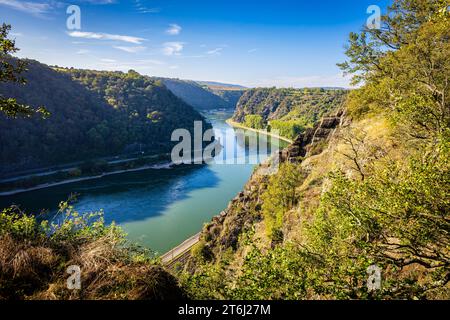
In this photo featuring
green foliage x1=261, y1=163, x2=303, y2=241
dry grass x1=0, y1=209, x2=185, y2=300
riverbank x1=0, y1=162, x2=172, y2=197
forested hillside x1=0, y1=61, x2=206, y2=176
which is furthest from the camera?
forested hillside x1=0, y1=61, x2=206, y2=176

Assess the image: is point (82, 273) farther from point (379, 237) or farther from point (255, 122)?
point (255, 122)

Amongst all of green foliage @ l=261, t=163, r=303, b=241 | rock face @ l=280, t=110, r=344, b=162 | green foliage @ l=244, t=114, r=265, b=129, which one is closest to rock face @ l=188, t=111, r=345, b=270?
rock face @ l=280, t=110, r=344, b=162

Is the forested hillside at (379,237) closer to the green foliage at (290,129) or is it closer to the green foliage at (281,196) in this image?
the green foliage at (281,196)

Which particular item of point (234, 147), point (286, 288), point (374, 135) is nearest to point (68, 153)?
point (234, 147)

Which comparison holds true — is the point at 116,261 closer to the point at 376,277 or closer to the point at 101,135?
the point at 376,277

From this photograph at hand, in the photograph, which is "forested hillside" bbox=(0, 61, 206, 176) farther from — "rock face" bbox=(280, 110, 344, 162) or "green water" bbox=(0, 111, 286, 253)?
"rock face" bbox=(280, 110, 344, 162)

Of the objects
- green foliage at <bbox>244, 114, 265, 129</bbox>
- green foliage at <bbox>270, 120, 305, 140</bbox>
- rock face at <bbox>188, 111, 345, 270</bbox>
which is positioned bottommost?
rock face at <bbox>188, 111, 345, 270</bbox>
